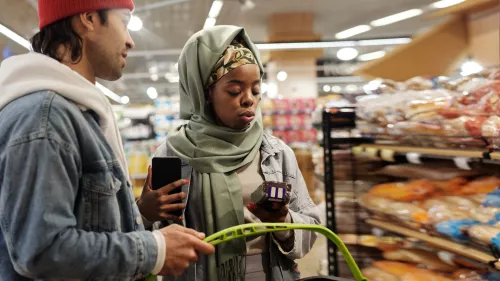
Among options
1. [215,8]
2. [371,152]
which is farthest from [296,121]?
[371,152]

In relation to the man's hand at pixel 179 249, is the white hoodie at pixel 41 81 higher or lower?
higher

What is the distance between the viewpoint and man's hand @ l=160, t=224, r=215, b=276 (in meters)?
0.88

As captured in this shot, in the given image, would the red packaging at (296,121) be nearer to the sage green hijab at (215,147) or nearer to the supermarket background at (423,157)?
the supermarket background at (423,157)

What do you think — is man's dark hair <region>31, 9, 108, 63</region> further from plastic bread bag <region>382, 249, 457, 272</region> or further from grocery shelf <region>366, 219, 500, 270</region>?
plastic bread bag <region>382, 249, 457, 272</region>

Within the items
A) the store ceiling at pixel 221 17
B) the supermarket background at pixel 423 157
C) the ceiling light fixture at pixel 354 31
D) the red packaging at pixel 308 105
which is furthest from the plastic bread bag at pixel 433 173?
the ceiling light fixture at pixel 354 31

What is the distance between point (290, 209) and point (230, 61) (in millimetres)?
548

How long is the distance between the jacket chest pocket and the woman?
41cm

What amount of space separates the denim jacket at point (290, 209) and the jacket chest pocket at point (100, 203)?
1.72ft

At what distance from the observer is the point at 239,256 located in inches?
53.7

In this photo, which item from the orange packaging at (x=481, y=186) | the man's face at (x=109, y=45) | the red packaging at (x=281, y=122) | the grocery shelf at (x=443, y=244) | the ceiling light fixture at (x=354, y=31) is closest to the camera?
the man's face at (x=109, y=45)

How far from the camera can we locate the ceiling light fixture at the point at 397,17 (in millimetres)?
9484

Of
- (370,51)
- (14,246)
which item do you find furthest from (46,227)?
(370,51)

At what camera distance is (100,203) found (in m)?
0.87

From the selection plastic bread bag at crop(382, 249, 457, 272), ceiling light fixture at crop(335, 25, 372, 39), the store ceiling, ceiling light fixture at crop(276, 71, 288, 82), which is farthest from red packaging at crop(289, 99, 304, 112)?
plastic bread bag at crop(382, 249, 457, 272)
